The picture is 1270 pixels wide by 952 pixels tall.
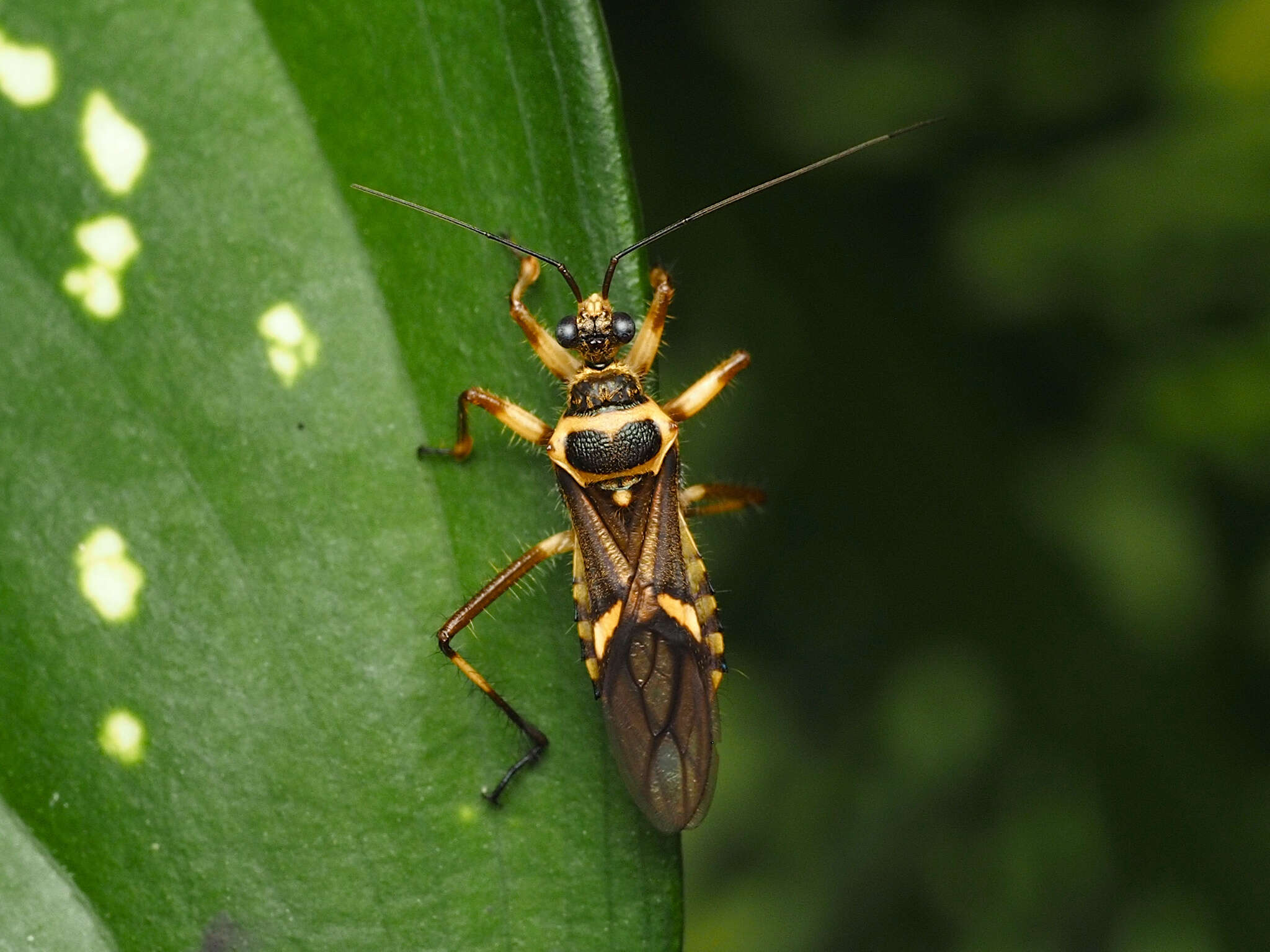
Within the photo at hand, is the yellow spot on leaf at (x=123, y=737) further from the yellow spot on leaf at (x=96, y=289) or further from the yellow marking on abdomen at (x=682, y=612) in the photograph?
the yellow marking on abdomen at (x=682, y=612)

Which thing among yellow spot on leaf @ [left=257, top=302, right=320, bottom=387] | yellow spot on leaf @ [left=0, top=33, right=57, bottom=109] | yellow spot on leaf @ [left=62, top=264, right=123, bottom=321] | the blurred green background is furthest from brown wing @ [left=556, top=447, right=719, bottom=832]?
yellow spot on leaf @ [left=0, top=33, right=57, bottom=109]

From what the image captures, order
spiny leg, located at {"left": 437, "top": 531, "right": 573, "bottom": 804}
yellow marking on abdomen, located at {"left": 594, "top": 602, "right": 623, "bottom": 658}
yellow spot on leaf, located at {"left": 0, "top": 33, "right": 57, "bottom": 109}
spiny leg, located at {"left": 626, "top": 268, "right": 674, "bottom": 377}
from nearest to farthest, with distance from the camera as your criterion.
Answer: yellow spot on leaf, located at {"left": 0, "top": 33, "right": 57, "bottom": 109}
spiny leg, located at {"left": 437, "top": 531, "right": 573, "bottom": 804}
yellow marking on abdomen, located at {"left": 594, "top": 602, "right": 623, "bottom": 658}
spiny leg, located at {"left": 626, "top": 268, "right": 674, "bottom": 377}

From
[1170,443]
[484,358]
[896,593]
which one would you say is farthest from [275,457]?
[1170,443]

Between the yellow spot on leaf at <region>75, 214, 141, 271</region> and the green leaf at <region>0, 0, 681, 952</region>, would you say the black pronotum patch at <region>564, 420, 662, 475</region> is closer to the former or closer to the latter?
the green leaf at <region>0, 0, 681, 952</region>

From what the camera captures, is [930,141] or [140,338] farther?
[930,141]

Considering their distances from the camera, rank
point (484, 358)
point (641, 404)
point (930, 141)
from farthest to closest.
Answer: point (930, 141) → point (641, 404) → point (484, 358)

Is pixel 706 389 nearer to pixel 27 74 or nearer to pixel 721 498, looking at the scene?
pixel 721 498

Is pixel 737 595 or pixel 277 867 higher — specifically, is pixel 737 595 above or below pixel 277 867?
below

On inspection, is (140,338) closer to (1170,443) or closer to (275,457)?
(275,457)
